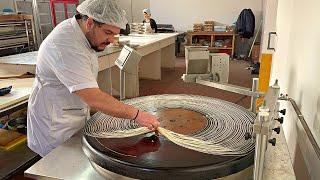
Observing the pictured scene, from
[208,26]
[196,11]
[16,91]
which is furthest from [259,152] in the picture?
[196,11]

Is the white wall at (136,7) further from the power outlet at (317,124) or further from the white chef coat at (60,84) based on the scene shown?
the power outlet at (317,124)

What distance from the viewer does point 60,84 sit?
1.39 m

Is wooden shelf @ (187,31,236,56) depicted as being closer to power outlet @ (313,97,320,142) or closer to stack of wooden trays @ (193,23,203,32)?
stack of wooden trays @ (193,23,203,32)

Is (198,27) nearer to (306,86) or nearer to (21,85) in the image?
(21,85)

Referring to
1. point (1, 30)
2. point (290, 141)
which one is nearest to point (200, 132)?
point (290, 141)

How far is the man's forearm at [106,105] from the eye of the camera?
1.13 m

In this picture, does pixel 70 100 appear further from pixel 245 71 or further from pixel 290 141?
pixel 245 71

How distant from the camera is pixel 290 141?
1.65 m

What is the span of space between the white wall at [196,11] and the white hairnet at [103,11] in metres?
7.27

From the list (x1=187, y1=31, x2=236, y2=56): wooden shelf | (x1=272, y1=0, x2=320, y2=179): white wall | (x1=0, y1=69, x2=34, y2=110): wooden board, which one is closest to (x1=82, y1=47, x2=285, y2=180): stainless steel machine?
(x1=272, y1=0, x2=320, y2=179): white wall

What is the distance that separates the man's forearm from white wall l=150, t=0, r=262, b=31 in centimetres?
752

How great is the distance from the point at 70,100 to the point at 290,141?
4.16ft

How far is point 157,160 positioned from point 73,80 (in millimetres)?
527

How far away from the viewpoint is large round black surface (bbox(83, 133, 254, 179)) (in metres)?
0.87
